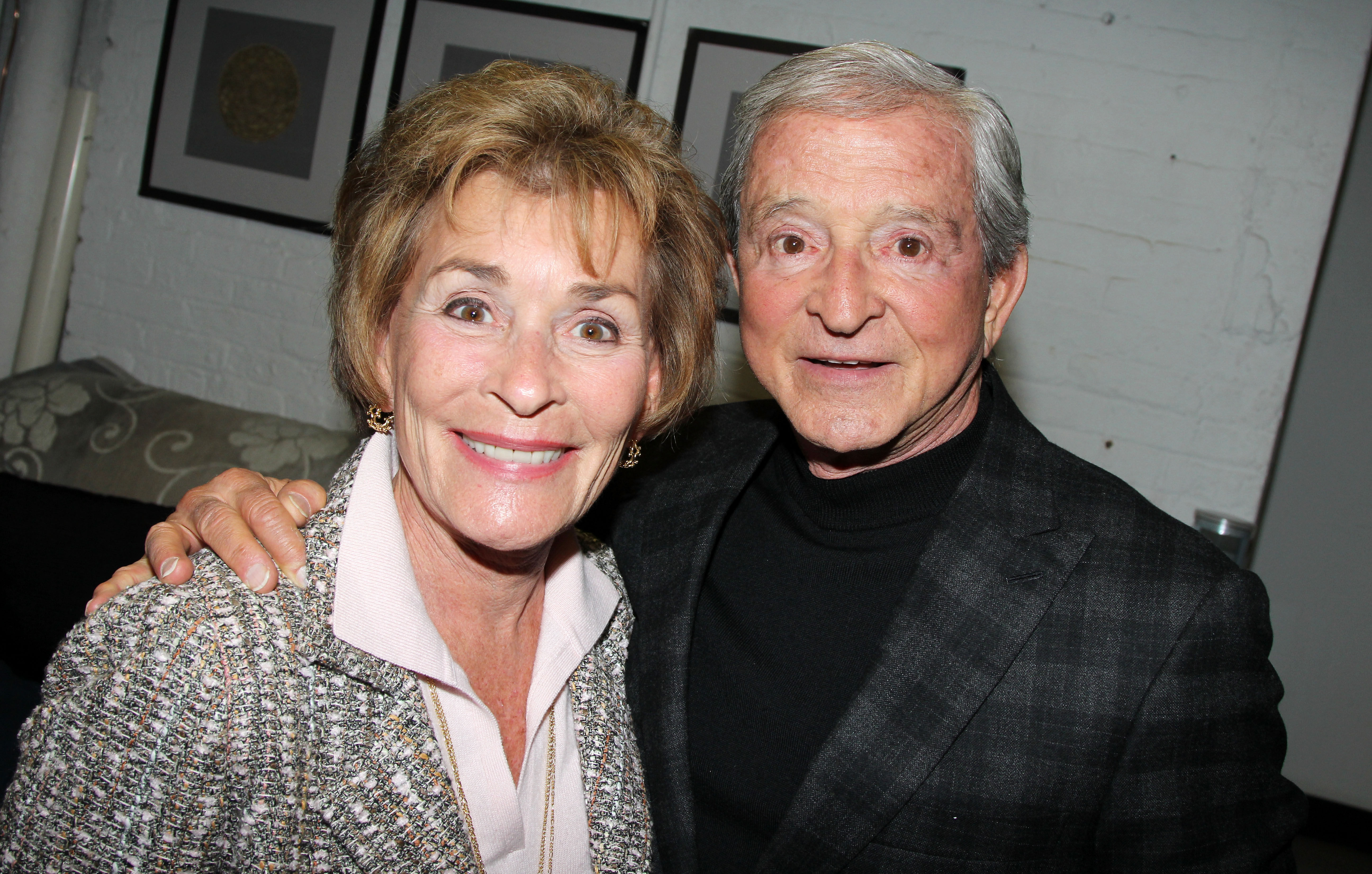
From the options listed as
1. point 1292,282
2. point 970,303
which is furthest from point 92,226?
point 1292,282

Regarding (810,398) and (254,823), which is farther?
(810,398)

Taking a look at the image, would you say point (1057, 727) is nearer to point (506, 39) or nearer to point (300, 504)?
point (300, 504)

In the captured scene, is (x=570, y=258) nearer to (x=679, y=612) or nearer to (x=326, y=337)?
(x=679, y=612)

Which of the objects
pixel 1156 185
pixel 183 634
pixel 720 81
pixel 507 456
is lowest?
pixel 183 634

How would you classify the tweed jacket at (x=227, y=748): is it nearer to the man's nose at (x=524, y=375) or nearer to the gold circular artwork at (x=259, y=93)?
the man's nose at (x=524, y=375)

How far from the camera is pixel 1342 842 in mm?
3652

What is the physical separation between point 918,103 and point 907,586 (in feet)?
2.63

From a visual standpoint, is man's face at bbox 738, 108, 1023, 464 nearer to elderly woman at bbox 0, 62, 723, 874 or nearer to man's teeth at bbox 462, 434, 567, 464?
elderly woman at bbox 0, 62, 723, 874

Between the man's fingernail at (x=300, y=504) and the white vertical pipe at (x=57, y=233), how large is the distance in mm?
2687

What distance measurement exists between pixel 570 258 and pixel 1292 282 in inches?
96.2

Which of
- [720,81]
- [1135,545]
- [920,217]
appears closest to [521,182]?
[920,217]

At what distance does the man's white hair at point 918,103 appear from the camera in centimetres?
149

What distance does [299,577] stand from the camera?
1196mm

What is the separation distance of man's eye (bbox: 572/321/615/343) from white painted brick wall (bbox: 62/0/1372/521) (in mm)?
1945
